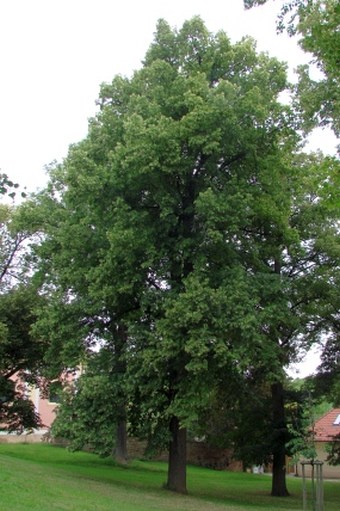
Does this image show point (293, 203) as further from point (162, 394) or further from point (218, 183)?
point (162, 394)

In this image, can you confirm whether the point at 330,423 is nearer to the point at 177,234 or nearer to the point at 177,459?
the point at 177,459

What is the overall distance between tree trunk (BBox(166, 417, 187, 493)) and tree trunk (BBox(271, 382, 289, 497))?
18.1ft

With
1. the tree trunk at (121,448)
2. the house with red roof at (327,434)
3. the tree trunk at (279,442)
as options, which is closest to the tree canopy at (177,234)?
the tree trunk at (279,442)

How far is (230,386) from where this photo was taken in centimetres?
2300

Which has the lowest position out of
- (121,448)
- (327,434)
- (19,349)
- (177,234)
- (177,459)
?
(177,459)

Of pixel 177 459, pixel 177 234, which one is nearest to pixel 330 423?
pixel 177 459

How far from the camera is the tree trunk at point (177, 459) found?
2055 cm

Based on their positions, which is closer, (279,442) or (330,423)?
(279,442)

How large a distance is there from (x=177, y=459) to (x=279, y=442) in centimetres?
579

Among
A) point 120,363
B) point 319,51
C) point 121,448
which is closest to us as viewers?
point 319,51

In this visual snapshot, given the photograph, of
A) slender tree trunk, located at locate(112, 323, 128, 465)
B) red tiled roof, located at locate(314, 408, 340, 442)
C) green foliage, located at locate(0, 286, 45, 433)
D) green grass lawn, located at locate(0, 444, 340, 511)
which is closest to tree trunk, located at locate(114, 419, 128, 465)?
green grass lawn, located at locate(0, 444, 340, 511)

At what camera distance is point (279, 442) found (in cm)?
2475

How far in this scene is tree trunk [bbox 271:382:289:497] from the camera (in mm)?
24750

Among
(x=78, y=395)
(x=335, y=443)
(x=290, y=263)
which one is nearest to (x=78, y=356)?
(x=78, y=395)
